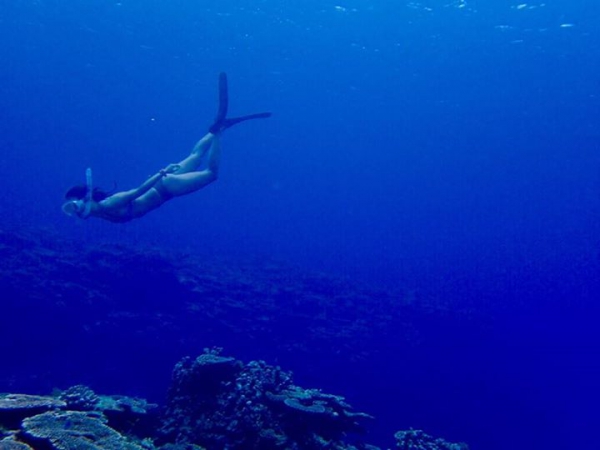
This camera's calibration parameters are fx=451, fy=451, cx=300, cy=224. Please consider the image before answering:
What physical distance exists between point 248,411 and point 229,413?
1.40 ft

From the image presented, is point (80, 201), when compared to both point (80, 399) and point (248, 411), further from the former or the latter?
point (248, 411)

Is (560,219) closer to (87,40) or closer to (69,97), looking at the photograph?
(87,40)

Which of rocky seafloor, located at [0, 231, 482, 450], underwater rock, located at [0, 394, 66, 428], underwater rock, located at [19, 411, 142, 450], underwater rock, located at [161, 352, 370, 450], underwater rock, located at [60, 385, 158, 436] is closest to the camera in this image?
underwater rock, located at [19, 411, 142, 450]

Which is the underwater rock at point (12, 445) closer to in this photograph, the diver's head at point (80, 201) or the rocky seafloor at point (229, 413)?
the rocky seafloor at point (229, 413)

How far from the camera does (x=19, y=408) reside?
5.17 metres

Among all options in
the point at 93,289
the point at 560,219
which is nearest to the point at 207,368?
the point at 93,289

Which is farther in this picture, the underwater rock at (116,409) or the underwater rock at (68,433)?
the underwater rock at (116,409)

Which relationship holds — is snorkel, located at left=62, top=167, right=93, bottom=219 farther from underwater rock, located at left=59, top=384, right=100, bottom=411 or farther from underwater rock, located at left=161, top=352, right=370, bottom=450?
underwater rock, located at left=161, top=352, right=370, bottom=450

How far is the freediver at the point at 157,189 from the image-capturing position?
815 cm

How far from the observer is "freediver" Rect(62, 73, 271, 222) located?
321 inches

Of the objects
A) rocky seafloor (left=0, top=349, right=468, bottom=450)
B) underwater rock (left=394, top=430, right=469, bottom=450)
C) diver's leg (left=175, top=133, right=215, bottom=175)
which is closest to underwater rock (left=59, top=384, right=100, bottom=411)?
rocky seafloor (left=0, top=349, right=468, bottom=450)

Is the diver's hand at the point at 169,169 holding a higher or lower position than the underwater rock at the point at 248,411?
higher

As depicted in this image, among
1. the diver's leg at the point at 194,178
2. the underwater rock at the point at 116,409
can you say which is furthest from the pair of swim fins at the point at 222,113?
the underwater rock at the point at 116,409

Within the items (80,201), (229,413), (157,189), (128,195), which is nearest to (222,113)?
(157,189)
